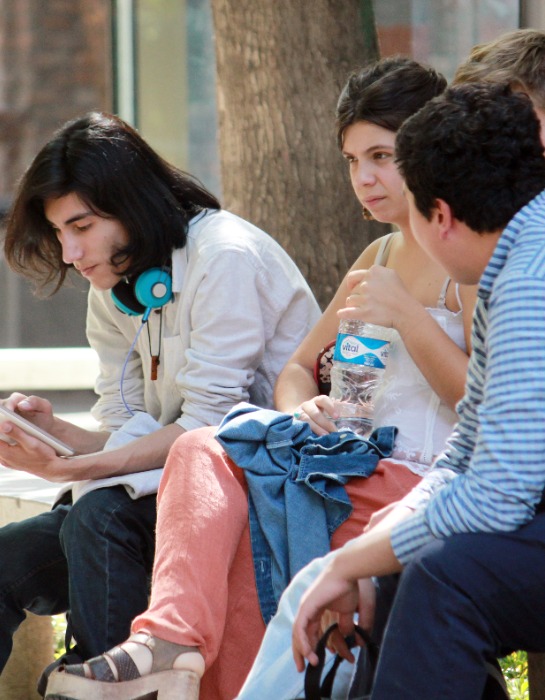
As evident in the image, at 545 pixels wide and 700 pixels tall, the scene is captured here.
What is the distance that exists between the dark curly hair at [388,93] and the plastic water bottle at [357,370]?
0.54m

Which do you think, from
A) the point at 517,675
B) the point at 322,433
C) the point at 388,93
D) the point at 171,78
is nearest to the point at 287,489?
the point at 322,433

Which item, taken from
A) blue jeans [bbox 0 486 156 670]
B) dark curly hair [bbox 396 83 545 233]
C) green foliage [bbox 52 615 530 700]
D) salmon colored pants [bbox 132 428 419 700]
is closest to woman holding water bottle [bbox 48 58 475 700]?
salmon colored pants [bbox 132 428 419 700]

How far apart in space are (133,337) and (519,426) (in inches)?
71.1

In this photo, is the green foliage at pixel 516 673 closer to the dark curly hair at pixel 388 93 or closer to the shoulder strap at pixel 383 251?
the shoulder strap at pixel 383 251

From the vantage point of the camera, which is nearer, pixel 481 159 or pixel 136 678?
pixel 481 159

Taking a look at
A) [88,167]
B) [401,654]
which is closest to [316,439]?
[401,654]

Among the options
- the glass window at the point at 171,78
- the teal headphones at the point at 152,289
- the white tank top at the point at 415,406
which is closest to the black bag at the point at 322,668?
the white tank top at the point at 415,406

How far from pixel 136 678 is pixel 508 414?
1050 mm

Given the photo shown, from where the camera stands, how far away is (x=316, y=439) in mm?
2689

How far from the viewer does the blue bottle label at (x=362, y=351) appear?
2789 millimetres

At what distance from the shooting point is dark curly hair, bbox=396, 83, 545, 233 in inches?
78.3

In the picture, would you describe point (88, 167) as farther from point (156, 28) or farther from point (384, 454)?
point (156, 28)

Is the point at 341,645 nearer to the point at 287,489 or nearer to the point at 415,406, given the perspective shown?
the point at 287,489

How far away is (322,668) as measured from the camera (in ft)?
7.01
